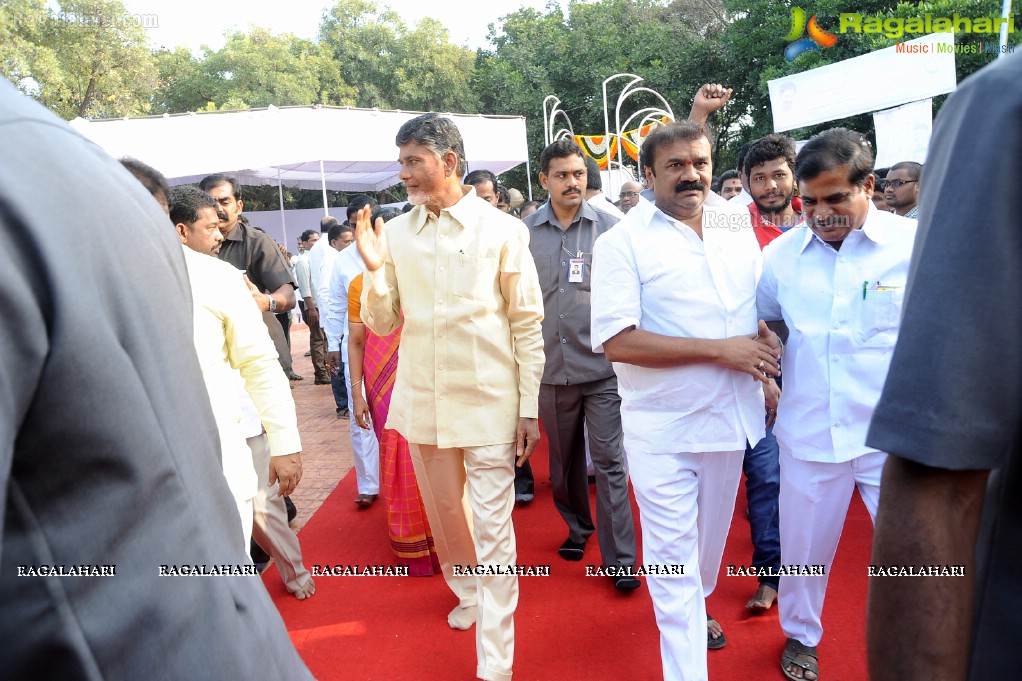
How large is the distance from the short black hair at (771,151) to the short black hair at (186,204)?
3.01m

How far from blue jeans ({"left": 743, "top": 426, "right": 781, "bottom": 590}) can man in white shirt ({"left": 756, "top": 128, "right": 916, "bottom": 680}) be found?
0.69m

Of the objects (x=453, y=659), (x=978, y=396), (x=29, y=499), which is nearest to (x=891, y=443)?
(x=978, y=396)

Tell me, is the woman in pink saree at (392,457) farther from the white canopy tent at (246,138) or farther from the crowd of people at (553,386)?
the white canopy tent at (246,138)

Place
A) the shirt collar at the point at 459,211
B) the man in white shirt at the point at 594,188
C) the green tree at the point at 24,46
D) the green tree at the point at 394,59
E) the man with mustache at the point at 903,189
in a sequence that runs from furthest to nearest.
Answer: the green tree at the point at 394,59
the green tree at the point at 24,46
the man in white shirt at the point at 594,188
the man with mustache at the point at 903,189
the shirt collar at the point at 459,211

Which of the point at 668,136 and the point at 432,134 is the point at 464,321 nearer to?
the point at 432,134

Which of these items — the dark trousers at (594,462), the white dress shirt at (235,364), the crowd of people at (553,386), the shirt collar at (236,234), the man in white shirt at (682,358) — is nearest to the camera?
the crowd of people at (553,386)

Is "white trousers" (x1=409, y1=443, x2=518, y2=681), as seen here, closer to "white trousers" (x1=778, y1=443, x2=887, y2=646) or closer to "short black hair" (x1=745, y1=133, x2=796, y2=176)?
"white trousers" (x1=778, y1=443, x2=887, y2=646)

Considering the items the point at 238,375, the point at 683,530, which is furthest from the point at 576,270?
the point at 238,375

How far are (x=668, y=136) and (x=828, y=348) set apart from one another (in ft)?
3.29

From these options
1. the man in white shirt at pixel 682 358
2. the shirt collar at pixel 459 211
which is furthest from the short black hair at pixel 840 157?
the shirt collar at pixel 459 211

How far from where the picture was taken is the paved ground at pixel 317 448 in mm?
5512

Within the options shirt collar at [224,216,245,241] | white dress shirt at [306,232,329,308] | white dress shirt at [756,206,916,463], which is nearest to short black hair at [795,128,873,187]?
white dress shirt at [756,206,916,463]

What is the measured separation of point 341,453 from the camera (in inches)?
263

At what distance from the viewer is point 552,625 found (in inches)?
134
